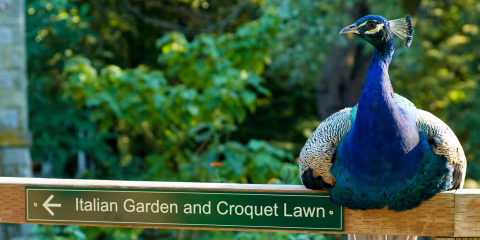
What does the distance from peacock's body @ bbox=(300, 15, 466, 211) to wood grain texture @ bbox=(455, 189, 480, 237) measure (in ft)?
0.19

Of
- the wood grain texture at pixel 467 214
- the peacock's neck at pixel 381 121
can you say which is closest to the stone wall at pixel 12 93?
the peacock's neck at pixel 381 121

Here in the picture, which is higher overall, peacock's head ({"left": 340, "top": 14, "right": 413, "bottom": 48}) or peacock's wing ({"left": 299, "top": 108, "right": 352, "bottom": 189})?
peacock's head ({"left": 340, "top": 14, "right": 413, "bottom": 48})

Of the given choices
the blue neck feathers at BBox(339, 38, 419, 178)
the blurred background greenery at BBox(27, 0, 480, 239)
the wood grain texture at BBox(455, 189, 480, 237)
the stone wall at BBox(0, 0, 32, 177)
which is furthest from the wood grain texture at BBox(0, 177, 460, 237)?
the stone wall at BBox(0, 0, 32, 177)

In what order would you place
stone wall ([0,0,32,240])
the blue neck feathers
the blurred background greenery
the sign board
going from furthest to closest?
stone wall ([0,0,32,240]) → the blurred background greenery → the sign board → the blue neck feathers

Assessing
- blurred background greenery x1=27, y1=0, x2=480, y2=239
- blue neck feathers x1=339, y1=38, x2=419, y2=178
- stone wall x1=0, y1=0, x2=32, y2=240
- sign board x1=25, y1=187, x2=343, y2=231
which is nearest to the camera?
blue neck feathers x1=339, y1=38, x2=419, y2=178

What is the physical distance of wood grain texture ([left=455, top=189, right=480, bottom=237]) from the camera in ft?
5.34

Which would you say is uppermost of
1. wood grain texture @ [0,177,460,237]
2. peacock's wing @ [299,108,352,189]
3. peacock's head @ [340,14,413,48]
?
peacock's head @ [340,14,413,48]

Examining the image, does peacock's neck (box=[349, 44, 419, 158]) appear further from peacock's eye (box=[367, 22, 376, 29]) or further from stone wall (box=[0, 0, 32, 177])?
stone wall (box=[0, 0, 32, 177])

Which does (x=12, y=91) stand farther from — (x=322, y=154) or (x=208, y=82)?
(x=322, y=154)

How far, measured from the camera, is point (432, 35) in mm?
7293

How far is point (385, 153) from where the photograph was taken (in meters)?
1.60

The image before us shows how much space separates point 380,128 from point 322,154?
0.22 m

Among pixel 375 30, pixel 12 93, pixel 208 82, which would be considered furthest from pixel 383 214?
pixel 12 93

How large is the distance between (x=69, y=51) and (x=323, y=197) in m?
5.26
